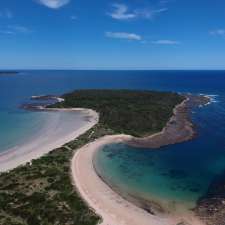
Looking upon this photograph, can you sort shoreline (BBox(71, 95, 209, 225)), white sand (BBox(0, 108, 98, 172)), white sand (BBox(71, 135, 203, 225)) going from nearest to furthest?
white sand (BBox(71, 135, 203, 225)), shoreline (BBox(71, 95, 209, 225)), white sand (BBox(0, 108, 98, 172))

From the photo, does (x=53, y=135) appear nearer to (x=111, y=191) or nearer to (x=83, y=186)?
(x=83, y=186)

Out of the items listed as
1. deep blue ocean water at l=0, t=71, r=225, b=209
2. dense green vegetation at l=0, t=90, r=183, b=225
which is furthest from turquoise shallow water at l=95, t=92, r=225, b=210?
dense green vegetation at l=0, t=90, r=183, b=225

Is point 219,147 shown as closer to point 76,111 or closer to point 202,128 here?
point 202,128

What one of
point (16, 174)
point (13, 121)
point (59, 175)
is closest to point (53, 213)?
point (59, 175)

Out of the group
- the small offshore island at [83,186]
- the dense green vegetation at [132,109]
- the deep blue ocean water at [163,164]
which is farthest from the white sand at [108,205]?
the dense green vegetation at [132,109]

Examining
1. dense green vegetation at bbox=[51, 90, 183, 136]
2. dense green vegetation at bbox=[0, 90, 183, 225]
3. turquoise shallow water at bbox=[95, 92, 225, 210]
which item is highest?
dense green vegetation at bbox=[51, 90, 183, 136]

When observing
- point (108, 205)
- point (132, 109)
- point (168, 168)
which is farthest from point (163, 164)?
point (132, 109)

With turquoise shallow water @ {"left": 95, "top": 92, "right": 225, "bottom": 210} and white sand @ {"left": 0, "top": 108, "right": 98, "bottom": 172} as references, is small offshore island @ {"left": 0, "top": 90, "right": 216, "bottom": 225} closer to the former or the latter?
white sand @ {"left": 0, "top": 108, "right": 98, "bottom": 172}
